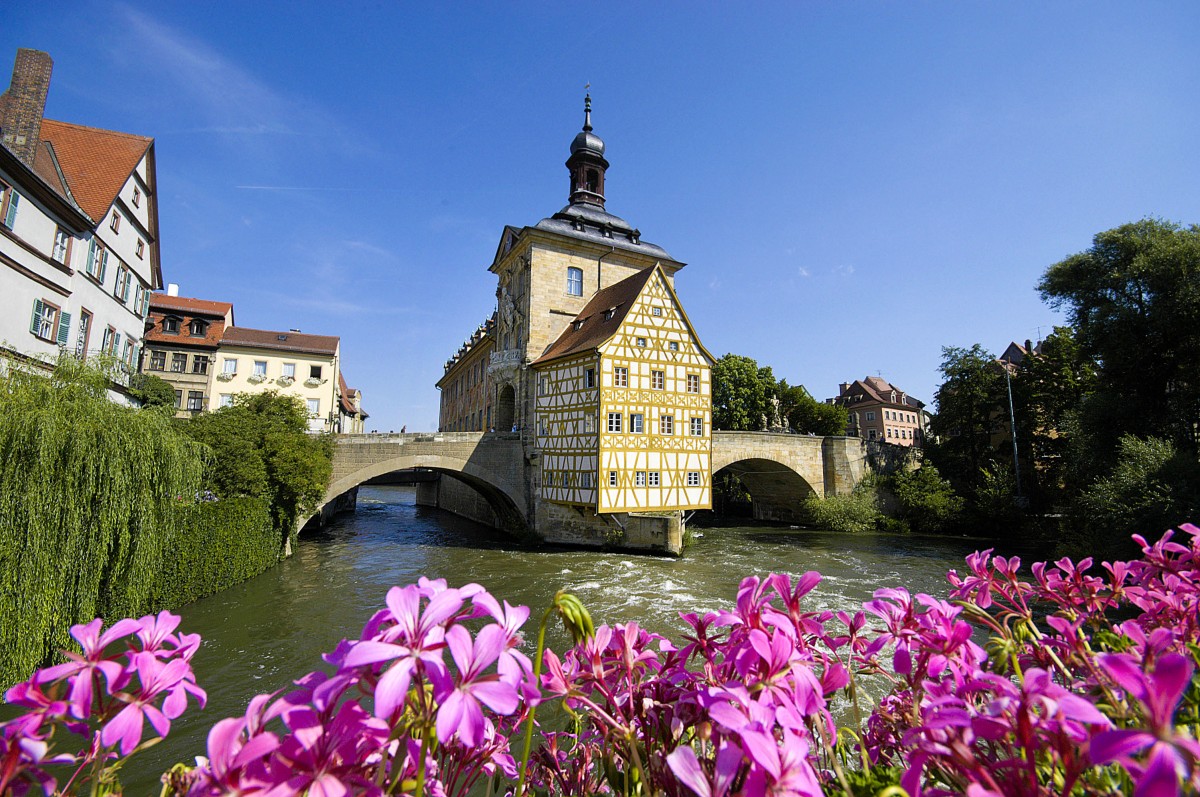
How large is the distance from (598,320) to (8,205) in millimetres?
15694

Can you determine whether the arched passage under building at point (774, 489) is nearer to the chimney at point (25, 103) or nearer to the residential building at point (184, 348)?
the chimney at point (25, 103)

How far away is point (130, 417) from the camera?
858 centimetres

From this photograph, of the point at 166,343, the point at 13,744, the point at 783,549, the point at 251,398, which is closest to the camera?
the point at 13,744

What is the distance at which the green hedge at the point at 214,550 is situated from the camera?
35.3 ft

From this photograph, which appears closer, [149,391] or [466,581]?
[466,581]

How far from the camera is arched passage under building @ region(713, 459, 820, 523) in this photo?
28.4 meters

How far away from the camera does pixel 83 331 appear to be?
563 inches

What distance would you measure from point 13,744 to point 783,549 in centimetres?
2301

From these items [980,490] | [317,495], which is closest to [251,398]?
[317,495]

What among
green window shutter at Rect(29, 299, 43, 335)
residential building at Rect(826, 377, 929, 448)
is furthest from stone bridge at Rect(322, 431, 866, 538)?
residential building at Rect(826, 377, 929, 448)

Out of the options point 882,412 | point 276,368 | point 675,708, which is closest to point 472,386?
point 276,368

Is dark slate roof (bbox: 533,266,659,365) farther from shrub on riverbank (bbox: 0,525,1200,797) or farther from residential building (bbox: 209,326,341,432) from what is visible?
shrub on riverbank (bbox: 0,525,1200,797)

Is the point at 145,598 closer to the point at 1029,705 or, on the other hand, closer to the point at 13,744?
the point at 13,744

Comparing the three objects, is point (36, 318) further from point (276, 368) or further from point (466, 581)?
point (276, 368)
